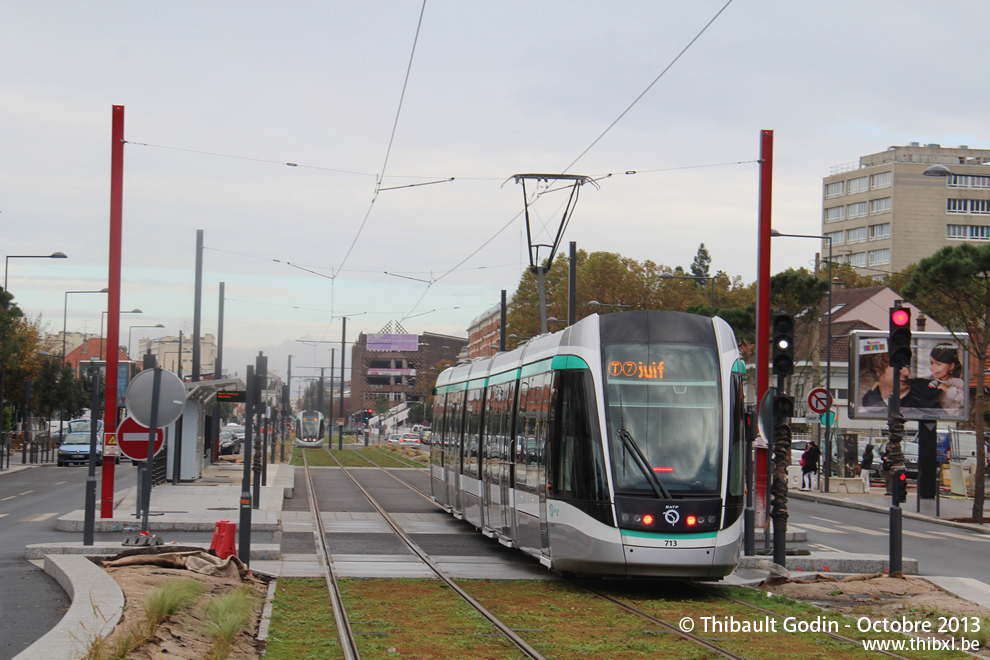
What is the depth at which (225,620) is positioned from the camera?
9.03 meters

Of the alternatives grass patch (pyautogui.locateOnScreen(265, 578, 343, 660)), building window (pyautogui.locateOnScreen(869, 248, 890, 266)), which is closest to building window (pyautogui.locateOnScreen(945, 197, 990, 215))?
building window (pyautogui.locateOnScreen(869, 248, 890, 266))

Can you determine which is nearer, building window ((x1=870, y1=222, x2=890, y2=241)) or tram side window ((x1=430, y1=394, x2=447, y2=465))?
tram side window ((x1=430, y1=394, x2=447, y2=465))

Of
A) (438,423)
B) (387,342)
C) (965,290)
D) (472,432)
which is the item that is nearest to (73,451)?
(438,423)

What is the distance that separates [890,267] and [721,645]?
102m

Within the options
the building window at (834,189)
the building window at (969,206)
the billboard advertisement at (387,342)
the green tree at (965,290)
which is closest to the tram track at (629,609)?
the green tree at (965,290)

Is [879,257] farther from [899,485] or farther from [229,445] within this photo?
[899,485]

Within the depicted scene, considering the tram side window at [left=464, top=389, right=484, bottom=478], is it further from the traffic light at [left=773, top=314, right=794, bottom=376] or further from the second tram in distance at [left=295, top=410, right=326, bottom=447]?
the second tram in distance at [left=295, top=410, right=326, bottom=447]

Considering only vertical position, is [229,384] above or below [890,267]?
below

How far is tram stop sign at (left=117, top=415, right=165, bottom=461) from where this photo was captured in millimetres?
15375

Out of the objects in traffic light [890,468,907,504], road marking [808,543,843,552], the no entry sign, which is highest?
the no entry sign

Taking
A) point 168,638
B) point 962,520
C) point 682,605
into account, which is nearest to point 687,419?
point 682,605

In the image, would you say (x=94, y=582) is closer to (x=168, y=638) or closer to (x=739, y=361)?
(x=168, y=638)

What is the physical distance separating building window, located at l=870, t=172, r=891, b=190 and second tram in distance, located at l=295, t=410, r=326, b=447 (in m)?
57.0

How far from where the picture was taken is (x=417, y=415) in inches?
5512
